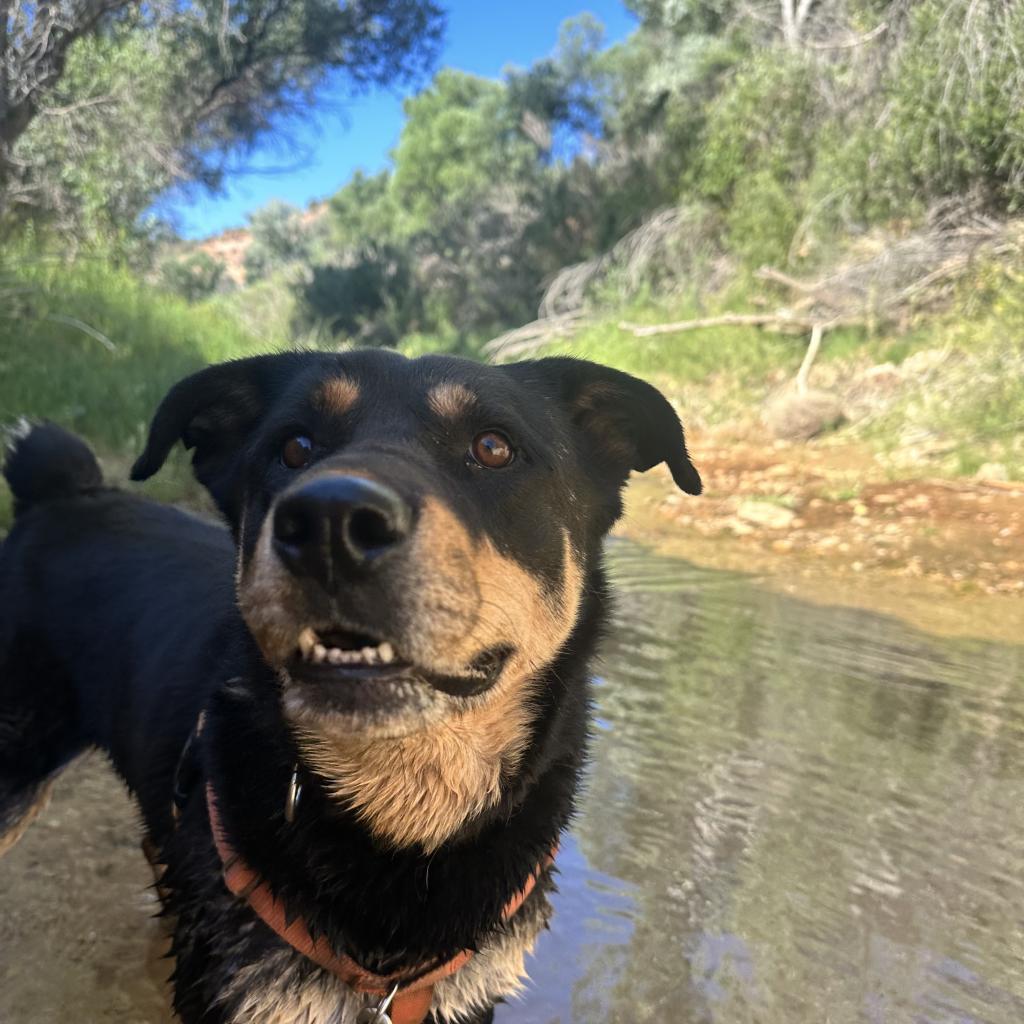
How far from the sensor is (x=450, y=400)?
2020 mm

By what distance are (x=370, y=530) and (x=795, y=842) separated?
92.4 inches

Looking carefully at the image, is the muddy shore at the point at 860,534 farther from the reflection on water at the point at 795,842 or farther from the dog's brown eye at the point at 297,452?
the dog's brown eye at the point at 297,452

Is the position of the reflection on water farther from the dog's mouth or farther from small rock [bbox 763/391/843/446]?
small rock [bbox 763/391/843/446]

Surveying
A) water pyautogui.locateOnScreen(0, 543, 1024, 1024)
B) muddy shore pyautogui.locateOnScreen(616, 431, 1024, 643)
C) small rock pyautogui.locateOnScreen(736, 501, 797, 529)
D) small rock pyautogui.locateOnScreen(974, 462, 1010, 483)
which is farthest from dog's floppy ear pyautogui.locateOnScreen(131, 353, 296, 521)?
small rock pyautogui.locateOnScreen(974, 462, 1010, 483)

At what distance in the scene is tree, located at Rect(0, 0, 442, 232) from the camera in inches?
301

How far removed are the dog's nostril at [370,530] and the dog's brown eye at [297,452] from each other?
554mm

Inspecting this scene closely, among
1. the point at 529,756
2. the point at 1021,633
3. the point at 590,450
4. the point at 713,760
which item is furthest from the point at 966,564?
the point at 529,756

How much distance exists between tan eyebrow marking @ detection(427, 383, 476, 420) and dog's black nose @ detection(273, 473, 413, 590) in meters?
0.55

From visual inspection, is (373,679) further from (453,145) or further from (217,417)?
(453,145)

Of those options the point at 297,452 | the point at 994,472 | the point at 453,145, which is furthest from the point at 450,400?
the point at 453,145

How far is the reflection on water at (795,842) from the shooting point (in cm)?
239

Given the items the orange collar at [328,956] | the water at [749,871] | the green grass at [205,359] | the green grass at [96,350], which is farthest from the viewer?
the green grass at [205,359]

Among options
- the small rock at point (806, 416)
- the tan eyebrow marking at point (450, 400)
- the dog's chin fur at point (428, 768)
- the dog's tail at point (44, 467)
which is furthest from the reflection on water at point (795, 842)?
the small rock at point (806, 416)

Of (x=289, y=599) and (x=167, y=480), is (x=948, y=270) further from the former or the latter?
(x=289, y=599)
